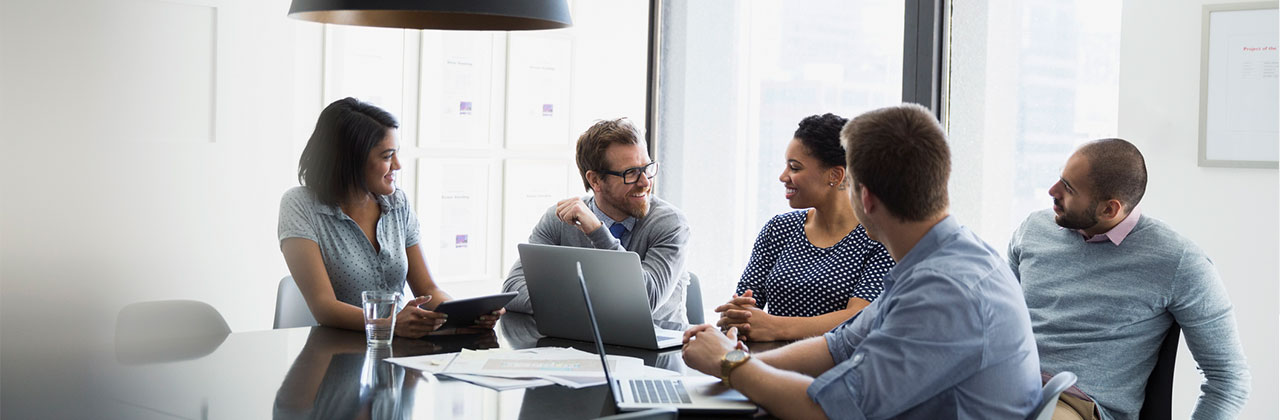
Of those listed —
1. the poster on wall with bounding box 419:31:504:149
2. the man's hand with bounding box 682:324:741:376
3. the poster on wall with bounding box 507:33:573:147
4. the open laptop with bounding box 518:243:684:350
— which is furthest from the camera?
the poster on wall with bounding box 507:33:573:147

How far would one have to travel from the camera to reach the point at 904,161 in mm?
1648

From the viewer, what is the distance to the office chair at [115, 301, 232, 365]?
7.49 ft

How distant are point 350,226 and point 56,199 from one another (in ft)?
3.10

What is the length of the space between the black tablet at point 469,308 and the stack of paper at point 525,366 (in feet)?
0.50

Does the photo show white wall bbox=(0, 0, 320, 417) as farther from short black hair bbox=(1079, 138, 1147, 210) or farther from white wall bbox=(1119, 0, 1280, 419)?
white wall bbox=(1119, 0, 1280, 419)

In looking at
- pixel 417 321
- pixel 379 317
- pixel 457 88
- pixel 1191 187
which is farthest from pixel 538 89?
pixel 1191 187

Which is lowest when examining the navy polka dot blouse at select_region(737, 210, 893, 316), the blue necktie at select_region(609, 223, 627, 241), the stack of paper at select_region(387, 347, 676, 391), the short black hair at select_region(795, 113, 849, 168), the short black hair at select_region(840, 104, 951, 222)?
the stack of paper at select_region(387, 347, 676, 391)

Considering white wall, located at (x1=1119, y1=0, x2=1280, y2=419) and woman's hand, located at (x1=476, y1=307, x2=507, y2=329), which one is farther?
white wall, located at (x1=1119, y1=0, x2=1280, y2=419)

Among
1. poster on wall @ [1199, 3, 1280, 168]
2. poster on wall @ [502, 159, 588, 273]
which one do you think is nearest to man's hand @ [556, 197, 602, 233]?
poster on wall @ [502, 159, 588, 273]

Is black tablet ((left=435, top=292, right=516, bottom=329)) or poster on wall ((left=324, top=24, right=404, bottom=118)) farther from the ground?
poster on wall ((left=324, top=24, right=404, bottom=118))

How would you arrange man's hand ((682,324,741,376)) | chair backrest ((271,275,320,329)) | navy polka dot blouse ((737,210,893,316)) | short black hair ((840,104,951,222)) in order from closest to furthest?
short black hair ((840,104,951,222)) → man's hand ((682,324,741,376)) → navy polka dot blouse ((737,210,893,316)) → chair backrest ((271,275,320,329))

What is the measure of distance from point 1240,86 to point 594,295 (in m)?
2.20

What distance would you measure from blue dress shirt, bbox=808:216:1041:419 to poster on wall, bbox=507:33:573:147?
2.80m

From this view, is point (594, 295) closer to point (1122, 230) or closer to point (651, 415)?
point (651, 415)
